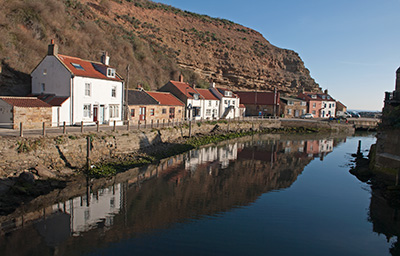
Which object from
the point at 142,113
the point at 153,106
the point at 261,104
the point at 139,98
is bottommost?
the point at 142,113

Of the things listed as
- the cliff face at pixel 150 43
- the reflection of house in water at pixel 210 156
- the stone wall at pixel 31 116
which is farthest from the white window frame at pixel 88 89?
the reflection of house in water at pixel 210 156

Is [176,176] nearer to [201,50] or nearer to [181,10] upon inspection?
[201,50]

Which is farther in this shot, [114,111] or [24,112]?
[114,111]

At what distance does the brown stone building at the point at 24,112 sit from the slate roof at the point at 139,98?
38.8 feet

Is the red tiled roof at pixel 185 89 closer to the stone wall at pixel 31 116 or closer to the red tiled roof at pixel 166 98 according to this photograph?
the red tiled roof at pixel 166 98

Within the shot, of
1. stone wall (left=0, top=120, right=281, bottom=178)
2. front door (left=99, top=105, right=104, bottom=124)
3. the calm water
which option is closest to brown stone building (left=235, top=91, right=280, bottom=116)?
stone wall (left=0, top=120, right=281, bottom=178)

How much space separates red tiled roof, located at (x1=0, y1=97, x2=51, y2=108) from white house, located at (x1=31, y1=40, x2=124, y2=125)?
1236mm

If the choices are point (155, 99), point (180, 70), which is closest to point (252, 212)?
point (155, 99)

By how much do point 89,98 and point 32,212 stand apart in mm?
15517

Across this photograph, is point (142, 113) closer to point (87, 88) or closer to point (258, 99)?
point (87, 88)

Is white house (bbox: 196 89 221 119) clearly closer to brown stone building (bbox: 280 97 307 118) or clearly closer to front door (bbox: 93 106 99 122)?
brown stone building (bbox: 280 97 307 118)

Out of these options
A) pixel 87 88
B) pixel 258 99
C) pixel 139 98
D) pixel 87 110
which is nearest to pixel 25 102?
pixel 87 110

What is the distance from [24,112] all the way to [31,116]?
0.64 meters

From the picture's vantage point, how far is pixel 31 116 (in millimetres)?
23672
